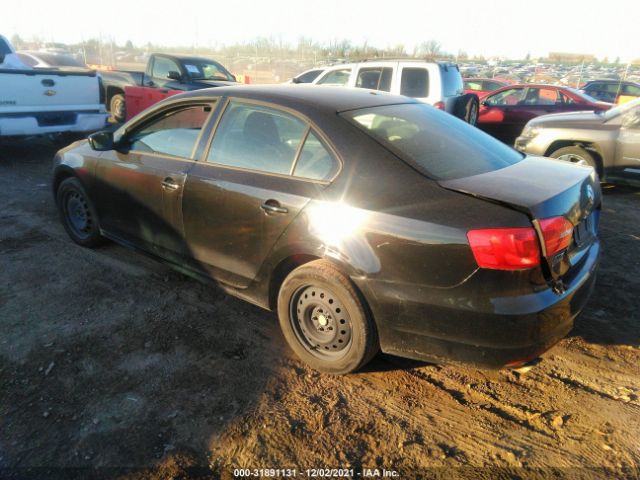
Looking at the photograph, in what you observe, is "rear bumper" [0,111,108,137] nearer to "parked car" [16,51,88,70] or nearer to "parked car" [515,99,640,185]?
"parked car" [515,99,640,185]

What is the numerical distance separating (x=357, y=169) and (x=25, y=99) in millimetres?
6818

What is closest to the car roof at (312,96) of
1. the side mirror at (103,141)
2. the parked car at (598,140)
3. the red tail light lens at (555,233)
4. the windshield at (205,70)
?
the side mirror at (103,141)

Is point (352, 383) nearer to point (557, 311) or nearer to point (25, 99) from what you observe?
point (557, 311)

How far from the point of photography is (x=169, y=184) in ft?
11.7

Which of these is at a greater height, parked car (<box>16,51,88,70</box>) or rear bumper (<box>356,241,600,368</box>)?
parked car (<box>16,51,88,70</box>)

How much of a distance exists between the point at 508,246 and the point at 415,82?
7685mm

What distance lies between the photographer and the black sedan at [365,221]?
2.38m

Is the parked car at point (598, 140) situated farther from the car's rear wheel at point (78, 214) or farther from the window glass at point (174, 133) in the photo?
the car's rear wheel at point (78, 214)

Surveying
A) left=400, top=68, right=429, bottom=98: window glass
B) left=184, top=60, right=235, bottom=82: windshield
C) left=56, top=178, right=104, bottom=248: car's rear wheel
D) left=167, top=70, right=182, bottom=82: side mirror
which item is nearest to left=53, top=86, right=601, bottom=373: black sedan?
left=56, top=178, right=104, bottom=248: car's rear wheel

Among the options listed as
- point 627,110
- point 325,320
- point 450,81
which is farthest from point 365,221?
point 450,81

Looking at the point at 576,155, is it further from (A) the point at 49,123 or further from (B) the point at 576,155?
(A) the point at 49,123

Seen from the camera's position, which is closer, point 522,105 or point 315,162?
point 315,162

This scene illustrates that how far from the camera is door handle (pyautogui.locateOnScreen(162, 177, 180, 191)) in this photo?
11.5ft

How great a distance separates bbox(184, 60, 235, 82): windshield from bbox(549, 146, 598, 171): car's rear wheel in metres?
7.58
